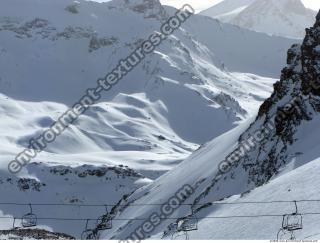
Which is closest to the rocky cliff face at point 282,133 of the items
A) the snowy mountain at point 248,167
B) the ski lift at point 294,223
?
the snowy mountain at point 248,167

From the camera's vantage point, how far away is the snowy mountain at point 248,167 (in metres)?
56.6

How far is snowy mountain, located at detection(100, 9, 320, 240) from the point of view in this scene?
5662 centimetres

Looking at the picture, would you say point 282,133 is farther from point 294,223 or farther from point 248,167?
point 294,223

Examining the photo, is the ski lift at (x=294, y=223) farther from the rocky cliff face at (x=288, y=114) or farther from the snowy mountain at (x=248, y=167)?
the rocky cliff face at (x=288, y=114)

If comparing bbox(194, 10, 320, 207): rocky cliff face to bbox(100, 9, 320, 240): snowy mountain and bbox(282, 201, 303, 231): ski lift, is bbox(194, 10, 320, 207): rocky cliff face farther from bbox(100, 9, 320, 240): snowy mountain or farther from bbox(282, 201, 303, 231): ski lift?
bbox(282, 201, 303, 231): ski lift

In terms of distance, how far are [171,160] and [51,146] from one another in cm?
4365

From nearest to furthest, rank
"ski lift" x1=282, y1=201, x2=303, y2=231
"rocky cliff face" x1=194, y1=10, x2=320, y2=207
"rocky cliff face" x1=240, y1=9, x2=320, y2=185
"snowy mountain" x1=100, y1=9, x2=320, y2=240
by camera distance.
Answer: "ski lift" x1=282, y1=201, x2=303, y2=231, "snowy mountain" x1=100, y1=9, x2=320, y2=240, "rocky cliff face" x1=194, y1=10, x2=320, y2=207, "rocky cliff face" x1=240, y1=9, x2=320, y2=185

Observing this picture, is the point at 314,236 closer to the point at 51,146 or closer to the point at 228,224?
the point at 228,224

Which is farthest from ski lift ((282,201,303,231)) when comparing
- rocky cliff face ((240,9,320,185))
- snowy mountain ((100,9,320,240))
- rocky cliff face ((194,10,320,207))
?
rocky cliff face ((240,9,320,185))

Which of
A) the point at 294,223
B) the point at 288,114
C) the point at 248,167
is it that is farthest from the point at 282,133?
the point at 294,223

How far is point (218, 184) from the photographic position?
248 feet

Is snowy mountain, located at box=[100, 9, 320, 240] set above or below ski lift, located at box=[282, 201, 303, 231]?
above

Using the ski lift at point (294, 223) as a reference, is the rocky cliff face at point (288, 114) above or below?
above

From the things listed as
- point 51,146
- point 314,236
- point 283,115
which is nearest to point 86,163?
point 51,146
